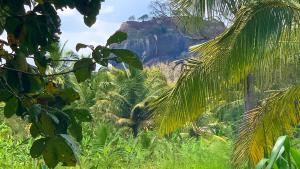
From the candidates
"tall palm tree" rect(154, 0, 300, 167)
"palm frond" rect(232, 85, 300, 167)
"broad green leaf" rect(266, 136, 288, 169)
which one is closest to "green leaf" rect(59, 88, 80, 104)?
"broad green leaf" rect(266, 136, 288, 169)

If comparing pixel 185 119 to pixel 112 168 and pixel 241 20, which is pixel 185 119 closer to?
pixel 241 20

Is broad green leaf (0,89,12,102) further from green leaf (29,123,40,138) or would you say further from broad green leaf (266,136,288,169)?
broad green leaf (266,136,288,169)

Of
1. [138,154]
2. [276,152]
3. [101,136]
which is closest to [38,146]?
[276,152]

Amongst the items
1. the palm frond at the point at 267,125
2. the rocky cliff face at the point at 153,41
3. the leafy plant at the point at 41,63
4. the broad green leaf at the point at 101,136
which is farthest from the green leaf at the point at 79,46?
the rocky cliff face at the point at 153,41

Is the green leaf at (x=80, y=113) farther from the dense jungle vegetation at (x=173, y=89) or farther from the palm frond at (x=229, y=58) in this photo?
the palm frond at (x=229, y=58)

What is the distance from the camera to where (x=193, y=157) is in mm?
8133

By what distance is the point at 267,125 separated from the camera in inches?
215

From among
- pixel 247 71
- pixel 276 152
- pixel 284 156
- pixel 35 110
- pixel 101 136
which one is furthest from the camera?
pixel 101 136

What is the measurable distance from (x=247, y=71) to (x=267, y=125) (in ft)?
1.73

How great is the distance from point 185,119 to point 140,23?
1464 inches

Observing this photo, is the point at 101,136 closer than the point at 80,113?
No

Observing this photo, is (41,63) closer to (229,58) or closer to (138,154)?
(229,58)

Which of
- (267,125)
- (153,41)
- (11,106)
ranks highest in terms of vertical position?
(153,41)

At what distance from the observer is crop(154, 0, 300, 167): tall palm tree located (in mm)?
5180
